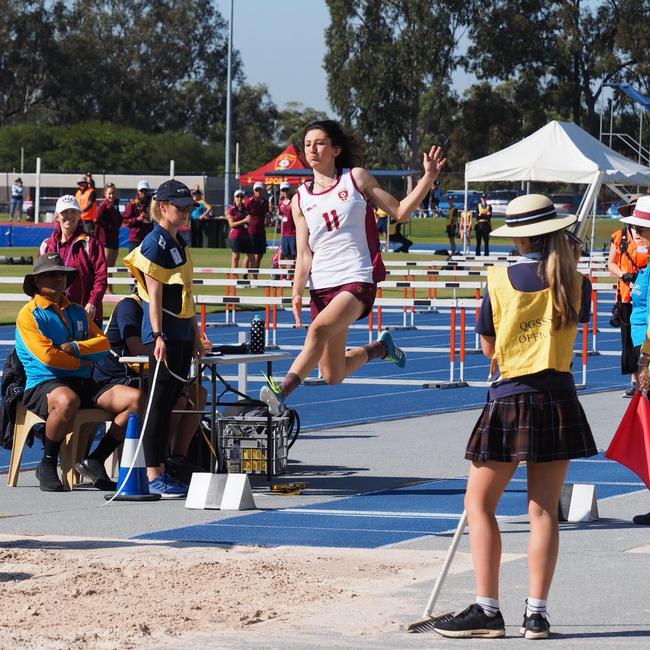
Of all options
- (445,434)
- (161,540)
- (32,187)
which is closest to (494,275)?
(161,540)

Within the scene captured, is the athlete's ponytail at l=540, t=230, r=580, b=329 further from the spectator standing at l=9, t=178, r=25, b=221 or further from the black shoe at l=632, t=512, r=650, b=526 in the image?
the spectator standing at l=9, t=178, r=25, b=221

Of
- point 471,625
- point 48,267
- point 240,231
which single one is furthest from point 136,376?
point 240,231

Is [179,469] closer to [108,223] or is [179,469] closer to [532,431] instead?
[532,431]

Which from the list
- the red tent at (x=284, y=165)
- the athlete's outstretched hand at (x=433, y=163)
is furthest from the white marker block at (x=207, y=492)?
the red tent at (x=284, y=165)

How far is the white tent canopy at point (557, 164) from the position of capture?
3884cm

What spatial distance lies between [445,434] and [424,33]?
66831 mm

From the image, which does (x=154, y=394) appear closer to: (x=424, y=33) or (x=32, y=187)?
(x=32, y=187)

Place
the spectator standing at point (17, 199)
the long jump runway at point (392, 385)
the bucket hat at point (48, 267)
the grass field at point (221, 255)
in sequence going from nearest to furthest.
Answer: the bucket hat at point (48, 267) → the long jump runway at point (392, 385) → the grass field at point (221, 255) → the spectator standing at point (17, 199)

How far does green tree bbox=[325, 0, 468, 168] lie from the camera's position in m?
77.4

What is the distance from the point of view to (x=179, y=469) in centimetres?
987

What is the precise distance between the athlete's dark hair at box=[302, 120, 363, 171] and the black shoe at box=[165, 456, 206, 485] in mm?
2119

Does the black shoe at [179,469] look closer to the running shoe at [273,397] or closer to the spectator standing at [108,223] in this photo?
the running shoe at [273,397]

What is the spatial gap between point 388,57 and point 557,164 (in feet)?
131

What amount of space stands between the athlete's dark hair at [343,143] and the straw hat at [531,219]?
3490 mm
